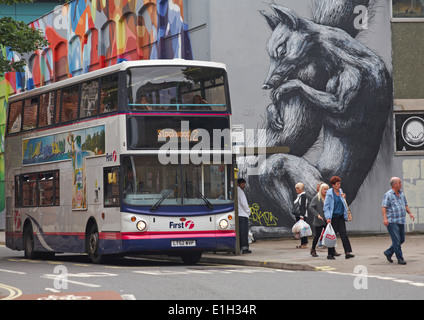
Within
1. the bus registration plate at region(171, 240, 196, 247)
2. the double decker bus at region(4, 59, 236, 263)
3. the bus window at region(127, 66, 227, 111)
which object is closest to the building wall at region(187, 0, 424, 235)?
the double decker bus at region(4, 59, 236, 263)

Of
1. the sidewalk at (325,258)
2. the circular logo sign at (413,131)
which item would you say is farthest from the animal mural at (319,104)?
the sidewalk at (325,258)

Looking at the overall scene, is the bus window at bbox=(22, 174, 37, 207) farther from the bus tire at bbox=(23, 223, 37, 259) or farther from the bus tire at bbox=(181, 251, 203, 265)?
the bus tire at bbox=(181, 251, 203, 265)

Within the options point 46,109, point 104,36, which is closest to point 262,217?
point 46,109

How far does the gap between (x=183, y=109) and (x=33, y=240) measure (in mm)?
7401

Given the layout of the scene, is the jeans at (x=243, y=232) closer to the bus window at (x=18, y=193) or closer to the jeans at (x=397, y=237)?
the jeans at (x=397, y=237)

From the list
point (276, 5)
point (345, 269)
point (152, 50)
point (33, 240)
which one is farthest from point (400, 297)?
point (152, 50)

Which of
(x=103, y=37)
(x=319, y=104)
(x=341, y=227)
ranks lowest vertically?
(x=341, y=227)

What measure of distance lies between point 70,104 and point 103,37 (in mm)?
14260

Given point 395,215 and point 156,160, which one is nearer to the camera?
point 395,215

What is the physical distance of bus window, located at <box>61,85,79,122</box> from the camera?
898 inches

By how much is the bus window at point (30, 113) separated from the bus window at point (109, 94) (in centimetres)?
440

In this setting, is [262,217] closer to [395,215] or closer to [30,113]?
[30,113]

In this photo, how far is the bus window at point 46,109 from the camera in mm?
24188

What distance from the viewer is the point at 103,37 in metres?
36.9
